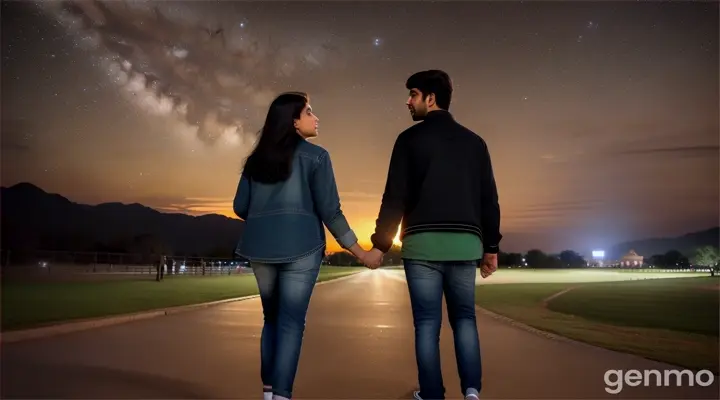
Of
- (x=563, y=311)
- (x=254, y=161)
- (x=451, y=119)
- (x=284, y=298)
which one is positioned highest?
(x=451, y=119)

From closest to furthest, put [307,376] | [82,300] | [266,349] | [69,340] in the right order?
1. [266,349]
2. [307,376]
3. [69,340]
4. [82,300]

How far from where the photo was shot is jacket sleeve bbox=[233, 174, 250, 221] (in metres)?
4.93

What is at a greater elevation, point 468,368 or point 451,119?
point 451,119

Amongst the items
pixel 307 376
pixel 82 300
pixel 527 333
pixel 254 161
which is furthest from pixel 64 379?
pixel 82 300

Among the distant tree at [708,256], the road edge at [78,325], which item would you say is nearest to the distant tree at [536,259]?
the distant tree at [708,256]

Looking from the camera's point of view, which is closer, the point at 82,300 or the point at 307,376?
the point at 307,376

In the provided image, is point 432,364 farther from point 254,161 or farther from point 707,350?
point 707,350

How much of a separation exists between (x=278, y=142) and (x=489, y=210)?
153cm

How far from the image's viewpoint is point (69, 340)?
10008mm

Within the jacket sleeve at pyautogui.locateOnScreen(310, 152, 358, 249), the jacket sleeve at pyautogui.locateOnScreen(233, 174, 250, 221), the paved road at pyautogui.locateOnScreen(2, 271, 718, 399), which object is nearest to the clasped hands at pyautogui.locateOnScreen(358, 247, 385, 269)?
the jacket sleeve at pyautogui.locateOnScreen(310, 152, 358, 249)

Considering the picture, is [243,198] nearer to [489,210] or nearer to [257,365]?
[489,210]

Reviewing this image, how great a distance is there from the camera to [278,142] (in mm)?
4781

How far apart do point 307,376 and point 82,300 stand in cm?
1298

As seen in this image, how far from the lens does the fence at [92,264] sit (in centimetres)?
3162
